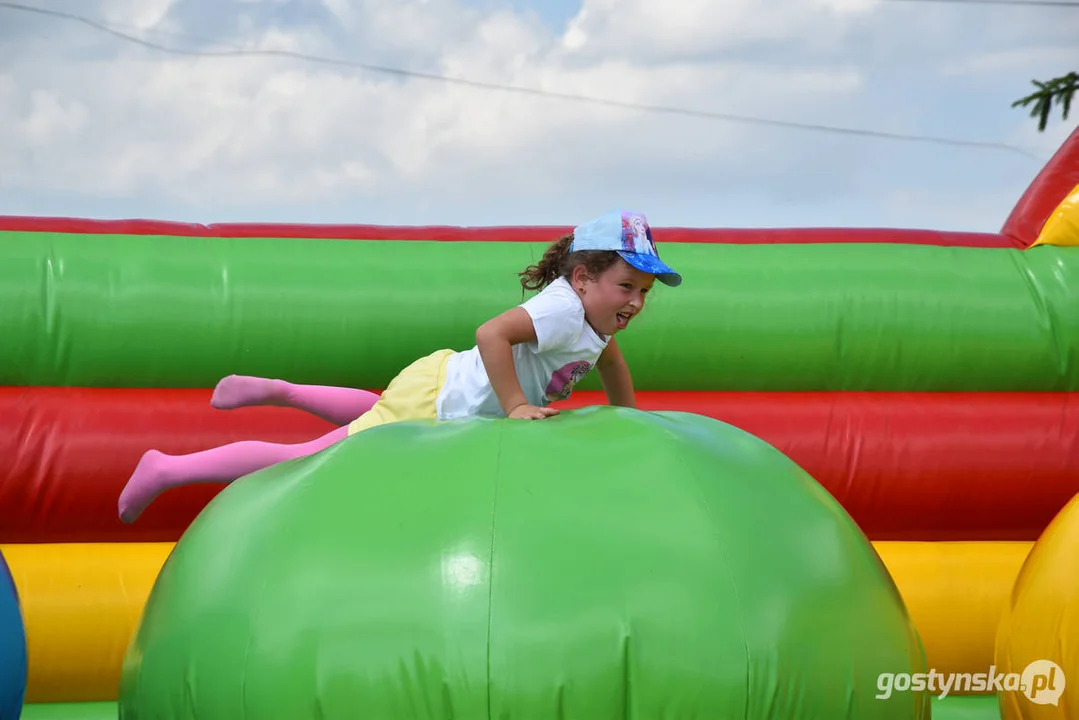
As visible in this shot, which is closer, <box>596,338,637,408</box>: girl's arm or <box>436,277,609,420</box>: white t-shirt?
<box>436,277,609,420</box>: white t-shirt

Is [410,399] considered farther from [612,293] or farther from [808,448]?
[808,448]

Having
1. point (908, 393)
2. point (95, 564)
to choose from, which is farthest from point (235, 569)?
point (908, 393)

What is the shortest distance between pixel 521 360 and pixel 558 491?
2.42 ft

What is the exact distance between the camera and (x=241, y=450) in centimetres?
185

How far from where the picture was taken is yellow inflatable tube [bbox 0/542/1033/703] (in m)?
1.92

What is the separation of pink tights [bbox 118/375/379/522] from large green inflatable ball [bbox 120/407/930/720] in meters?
0.61

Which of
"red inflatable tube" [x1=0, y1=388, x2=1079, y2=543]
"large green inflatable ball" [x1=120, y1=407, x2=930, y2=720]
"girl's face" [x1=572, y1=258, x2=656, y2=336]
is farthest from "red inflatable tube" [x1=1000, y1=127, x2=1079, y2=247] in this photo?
"large green inflatable ball" [x1=120, y1=407, x2=930, y2=720]

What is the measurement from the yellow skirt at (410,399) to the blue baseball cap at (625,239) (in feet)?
0.97

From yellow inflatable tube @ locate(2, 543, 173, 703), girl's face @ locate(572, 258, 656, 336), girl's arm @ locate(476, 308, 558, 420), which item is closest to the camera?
girl's arm @ locate(476, 308, 558, 420)

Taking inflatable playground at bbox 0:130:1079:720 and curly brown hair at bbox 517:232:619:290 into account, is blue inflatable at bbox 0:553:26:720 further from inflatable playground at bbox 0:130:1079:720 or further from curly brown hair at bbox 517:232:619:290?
curly brown hair at bbox 517:232:619:290

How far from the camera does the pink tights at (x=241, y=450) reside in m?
1.84


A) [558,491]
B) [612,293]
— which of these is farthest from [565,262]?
[558,491]

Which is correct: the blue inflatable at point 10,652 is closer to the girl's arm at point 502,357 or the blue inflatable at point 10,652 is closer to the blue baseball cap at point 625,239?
the girl's arm at point 502,357

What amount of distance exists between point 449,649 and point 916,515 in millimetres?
1407
